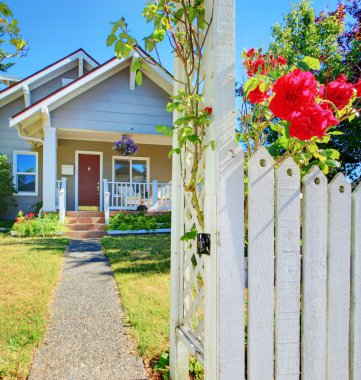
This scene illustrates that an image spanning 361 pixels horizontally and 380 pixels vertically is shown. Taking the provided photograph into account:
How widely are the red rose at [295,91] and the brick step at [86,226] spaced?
8.49 meters

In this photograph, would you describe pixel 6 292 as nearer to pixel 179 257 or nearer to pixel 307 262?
pixel 179 257

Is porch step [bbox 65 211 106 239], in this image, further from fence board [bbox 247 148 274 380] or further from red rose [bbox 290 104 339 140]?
red rose [bbox 290 104 339 140]

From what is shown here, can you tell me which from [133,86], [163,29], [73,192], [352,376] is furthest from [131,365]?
[73,192]

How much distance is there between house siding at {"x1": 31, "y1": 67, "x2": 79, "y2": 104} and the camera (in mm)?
12391

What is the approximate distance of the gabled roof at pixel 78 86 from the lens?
8914 millimetres

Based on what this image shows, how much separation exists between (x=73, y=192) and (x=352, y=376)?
37.7 ft

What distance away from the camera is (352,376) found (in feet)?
4.71

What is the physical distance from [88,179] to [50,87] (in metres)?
4.39

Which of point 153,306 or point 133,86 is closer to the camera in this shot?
point 153,306

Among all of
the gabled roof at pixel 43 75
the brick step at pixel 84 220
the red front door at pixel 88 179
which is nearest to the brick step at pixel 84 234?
the brick step at pixel 84 220

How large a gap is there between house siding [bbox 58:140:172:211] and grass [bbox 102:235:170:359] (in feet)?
18.6

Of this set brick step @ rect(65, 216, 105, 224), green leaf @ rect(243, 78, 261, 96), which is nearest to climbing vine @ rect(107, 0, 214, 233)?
green leaf @ rect(243, 78, 261, 96)

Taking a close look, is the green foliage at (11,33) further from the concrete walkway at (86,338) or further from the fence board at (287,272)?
the concrete walkway at (86,338)

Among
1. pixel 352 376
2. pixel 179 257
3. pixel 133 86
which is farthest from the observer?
pixel 133 86
